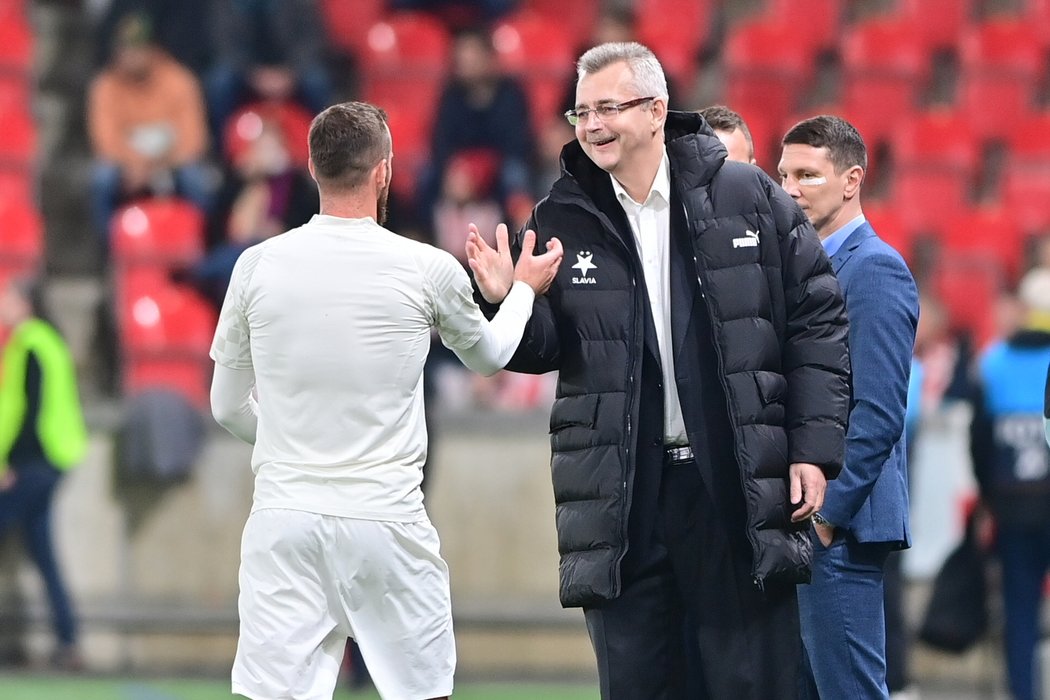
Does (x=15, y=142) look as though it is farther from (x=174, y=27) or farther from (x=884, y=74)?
(x=884, y=74)

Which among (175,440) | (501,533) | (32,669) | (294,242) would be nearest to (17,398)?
(175,440)

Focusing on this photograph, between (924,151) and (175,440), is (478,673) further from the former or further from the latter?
(924,151)

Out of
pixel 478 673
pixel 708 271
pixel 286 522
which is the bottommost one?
pixel 478 673

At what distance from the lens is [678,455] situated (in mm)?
4363

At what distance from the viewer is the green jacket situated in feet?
30.9

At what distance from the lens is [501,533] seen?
9516 millimetres

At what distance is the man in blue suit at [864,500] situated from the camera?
182 inches

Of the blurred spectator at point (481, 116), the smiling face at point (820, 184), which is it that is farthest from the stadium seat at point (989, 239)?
the smiling face at point (820, 184)

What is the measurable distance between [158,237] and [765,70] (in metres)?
4.29

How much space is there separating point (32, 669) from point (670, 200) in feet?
20.6

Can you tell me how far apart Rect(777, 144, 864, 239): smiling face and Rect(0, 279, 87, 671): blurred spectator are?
5.59 metres

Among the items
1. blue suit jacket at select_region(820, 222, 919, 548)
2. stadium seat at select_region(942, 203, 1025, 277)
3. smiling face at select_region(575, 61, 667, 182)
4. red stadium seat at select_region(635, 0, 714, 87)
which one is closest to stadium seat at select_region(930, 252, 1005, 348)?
stadium seat at select_region(942, 203, 1025, 277)

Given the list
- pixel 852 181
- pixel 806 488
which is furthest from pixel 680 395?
pixel 852 181

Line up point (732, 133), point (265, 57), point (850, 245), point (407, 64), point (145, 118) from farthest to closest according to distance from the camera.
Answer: point (407, 64) → point (265, 57) → point (145, 118) → point (732, 133) → point (850, 245)
